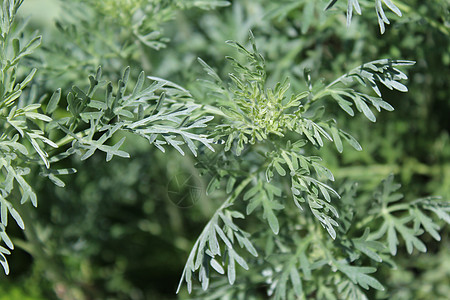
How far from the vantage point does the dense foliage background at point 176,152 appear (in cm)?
140

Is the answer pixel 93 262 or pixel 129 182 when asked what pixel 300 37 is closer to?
pixel 129 182

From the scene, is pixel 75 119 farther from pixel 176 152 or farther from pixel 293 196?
pixel 176 152

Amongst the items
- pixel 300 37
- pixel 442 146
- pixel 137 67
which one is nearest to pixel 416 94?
pixel 442 146

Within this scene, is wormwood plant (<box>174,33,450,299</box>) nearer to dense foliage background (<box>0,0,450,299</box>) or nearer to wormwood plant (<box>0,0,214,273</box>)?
wormwood plant (<box>0,0,214,273</box>)

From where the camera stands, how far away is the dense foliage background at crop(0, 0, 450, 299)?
1403 millimetres

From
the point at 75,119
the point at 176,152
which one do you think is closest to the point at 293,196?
A: the point at 75,119

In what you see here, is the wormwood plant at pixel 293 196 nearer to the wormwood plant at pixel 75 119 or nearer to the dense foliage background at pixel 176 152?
the wormwood plant at pixel 75 119

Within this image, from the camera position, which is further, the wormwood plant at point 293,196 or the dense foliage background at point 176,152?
the dense foliage background at point 176,152

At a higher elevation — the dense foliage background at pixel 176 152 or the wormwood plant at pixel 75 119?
the wormwood plant at pixel 75 119

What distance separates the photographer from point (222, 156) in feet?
3.64

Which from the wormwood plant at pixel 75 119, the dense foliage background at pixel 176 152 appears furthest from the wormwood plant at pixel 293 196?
the dense foliage background at pixel 176 152

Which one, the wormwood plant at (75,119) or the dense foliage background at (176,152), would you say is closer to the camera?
the wormwood plant at (75,119)

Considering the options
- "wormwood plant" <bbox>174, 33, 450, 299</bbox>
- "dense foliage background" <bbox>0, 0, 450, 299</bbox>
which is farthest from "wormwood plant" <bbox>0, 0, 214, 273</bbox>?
"dense foliage background" <bbox>0, 0, 450, 299</bbox>

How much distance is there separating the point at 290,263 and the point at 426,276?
709mm
